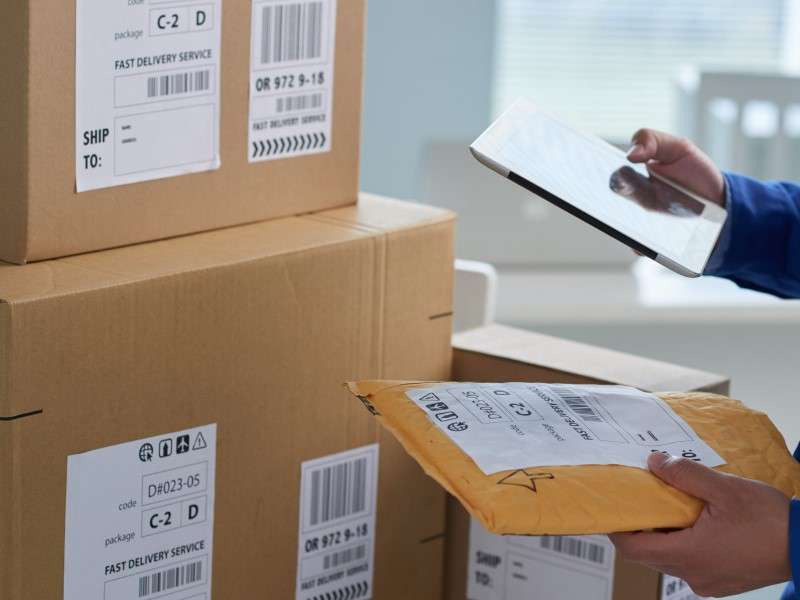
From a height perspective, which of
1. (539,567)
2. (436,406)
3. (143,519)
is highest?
(436,406)

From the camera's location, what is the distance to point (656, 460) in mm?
739

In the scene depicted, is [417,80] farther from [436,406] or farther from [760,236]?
[436,406]

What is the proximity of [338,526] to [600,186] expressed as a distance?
330mm

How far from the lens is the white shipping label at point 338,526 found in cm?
93

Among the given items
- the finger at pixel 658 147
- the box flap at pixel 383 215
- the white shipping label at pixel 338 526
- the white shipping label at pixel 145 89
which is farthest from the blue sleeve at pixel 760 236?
the white shipping label at pixel 145 89

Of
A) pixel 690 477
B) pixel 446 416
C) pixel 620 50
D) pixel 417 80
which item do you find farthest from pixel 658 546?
pixel 620 50

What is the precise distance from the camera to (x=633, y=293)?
2049 mm

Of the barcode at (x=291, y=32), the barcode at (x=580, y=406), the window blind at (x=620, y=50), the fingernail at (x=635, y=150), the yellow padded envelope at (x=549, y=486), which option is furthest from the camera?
the window blind at (x=620, y=50)

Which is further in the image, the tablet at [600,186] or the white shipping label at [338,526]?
the white shipping label at [338,526]

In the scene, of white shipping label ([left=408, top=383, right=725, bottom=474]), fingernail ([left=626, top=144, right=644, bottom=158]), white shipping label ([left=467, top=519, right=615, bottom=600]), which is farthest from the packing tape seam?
fingernail ([left=626, top=144, right=644, bottom=158])

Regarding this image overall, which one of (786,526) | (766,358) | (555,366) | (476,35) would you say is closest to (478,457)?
(786,526)

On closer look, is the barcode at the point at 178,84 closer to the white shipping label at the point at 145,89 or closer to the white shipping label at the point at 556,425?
the white shipping label at the point at 145,89

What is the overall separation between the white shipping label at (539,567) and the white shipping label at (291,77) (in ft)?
1.19

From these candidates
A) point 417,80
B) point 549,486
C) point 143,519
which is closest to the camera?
point 549,486
